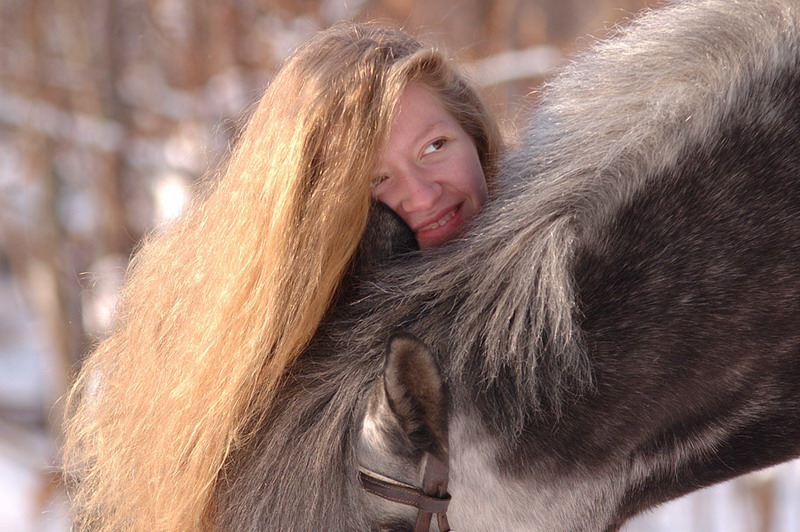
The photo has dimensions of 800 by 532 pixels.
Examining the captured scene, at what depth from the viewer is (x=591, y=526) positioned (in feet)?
3.30

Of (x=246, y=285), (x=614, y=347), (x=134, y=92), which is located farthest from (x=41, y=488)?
(x=614, y=347)

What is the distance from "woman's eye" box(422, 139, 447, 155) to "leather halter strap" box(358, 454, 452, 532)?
517 mm

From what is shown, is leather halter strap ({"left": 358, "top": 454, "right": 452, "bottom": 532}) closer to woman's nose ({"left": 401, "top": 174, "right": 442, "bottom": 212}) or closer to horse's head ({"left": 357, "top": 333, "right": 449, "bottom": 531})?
horse's head ({"left": 357, "top": 333, "right": 449, "bottom": 531})

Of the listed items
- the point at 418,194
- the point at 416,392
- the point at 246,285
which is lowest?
the point at 416,392

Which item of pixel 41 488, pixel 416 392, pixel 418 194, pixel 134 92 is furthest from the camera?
pixel 134 92

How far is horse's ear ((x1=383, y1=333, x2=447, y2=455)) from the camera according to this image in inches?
34.8

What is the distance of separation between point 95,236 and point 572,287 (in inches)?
193

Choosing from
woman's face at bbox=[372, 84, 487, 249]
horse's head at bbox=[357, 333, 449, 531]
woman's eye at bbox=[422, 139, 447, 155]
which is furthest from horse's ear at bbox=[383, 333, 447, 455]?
woman's eye at bbox=[422, 139, 447, 155]

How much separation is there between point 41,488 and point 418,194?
4343mm

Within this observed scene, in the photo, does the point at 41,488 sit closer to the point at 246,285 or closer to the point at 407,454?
the point at 246,285

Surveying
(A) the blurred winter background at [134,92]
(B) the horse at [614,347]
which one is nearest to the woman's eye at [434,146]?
(B) the horse at [614,347]

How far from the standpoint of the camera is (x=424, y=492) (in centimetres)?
96

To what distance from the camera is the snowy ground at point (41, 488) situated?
388 centimetres

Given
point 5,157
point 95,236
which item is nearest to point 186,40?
point 95,236
